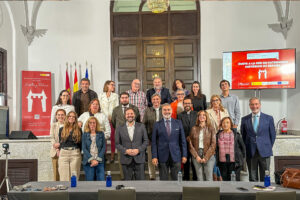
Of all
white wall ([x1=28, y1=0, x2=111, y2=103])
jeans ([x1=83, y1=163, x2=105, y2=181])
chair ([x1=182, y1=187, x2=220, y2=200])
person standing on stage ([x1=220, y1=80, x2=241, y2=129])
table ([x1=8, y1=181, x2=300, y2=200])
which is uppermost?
white wall ([x1=28, y1=0, x2=111, y2=103])

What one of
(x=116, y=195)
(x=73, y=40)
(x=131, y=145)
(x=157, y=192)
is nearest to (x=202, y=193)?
(x=157, y=192)

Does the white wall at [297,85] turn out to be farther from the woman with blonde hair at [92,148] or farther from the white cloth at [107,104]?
the woman with blonde hair at [92,148]

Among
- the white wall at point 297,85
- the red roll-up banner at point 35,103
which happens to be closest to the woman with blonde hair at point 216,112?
the white wall at point 297,85

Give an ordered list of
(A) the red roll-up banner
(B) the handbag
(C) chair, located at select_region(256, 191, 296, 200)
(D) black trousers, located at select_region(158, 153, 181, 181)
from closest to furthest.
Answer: (C) chair, located at select_region(256, 191, 296, 200) < (B) the handbag < (D) black trousers, located at select_region(158, 153, 181, 181) < (A) the red roll-up banner

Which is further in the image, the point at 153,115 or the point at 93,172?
the point at 153,115

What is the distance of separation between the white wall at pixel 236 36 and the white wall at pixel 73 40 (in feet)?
8.70

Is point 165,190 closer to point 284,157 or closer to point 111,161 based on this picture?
point 111,161

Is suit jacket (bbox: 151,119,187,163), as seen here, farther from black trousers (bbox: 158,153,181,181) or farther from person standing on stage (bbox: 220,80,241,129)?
person standing on stage (bbox: 220,80,241,129)

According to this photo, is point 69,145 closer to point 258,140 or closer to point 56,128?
point 56,128

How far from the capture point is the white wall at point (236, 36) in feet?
28.2

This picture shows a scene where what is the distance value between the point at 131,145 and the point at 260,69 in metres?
4.21

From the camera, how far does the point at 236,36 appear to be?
8734 mm

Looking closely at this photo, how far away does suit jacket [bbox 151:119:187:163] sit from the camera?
5027mm

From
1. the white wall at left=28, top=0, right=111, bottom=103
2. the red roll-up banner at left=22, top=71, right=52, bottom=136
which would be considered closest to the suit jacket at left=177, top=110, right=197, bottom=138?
the white wall at left=28, top=0, right=111, bottom=103
